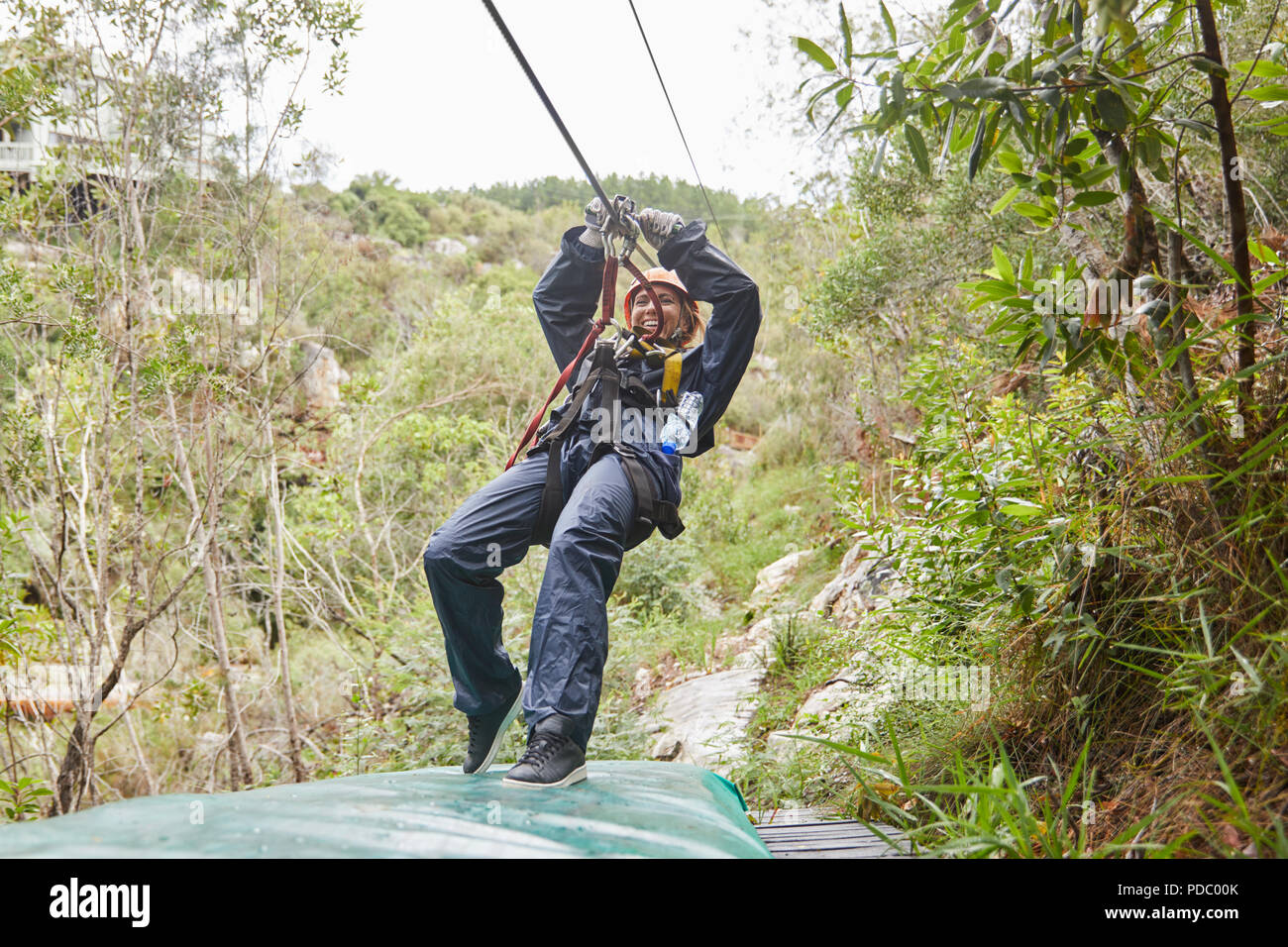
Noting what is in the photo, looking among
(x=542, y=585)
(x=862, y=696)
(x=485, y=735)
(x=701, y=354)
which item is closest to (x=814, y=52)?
(x=701, y=354)

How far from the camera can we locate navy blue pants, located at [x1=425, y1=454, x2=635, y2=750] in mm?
2232

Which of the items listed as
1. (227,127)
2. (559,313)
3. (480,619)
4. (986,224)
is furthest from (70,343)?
(986,224)

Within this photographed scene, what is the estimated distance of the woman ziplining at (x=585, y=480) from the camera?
7.41 ft

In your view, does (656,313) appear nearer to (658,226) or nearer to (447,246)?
(658,226)

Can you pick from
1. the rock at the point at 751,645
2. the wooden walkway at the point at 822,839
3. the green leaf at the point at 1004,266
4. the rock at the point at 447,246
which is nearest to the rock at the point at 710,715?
the rock at the point at 751,645

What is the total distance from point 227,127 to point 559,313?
136 inches

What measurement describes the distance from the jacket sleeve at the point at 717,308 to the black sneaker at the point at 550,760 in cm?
111

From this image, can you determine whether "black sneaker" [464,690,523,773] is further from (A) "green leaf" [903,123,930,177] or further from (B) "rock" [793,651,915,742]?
(A) "green leaf" [903,123,930,177]

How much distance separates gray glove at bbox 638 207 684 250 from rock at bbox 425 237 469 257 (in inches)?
784

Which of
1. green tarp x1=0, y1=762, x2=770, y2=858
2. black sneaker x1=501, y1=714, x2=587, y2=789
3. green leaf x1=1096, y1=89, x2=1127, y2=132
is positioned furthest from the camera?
black sneaker x1=501, y1=714, x2=587, y2=789

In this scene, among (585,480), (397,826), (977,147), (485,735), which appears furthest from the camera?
(485,735)

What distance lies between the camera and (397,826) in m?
1.63

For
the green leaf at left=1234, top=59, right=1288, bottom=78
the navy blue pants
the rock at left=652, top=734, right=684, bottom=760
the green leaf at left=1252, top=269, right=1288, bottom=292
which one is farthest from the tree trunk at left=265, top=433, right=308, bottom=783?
the green leaf at left=1234, top=59, right=1288, bottom=78

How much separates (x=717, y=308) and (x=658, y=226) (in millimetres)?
341
